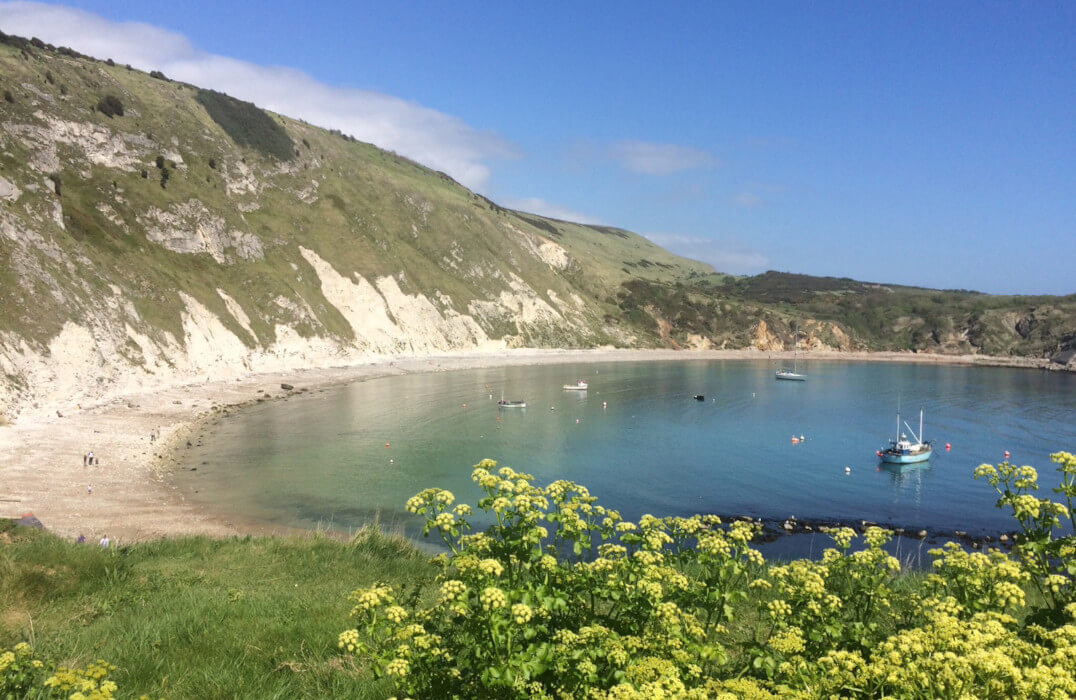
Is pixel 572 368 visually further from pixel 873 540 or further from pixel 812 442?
pixel 873 540

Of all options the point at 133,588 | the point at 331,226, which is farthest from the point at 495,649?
the point at 331,226

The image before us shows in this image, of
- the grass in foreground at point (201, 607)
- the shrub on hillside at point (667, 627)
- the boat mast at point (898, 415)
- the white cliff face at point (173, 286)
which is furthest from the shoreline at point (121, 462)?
the boat mast at point (898, 415)

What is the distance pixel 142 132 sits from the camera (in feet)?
322

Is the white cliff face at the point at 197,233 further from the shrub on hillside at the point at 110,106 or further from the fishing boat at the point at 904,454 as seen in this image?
the fishing boat at the point at 904,454

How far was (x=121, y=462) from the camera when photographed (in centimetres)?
4366

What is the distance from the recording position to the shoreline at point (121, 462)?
32.3 meters

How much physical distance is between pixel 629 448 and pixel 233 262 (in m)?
70.5

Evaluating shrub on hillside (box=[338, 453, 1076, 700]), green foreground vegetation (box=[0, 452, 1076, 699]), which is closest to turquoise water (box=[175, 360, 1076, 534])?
green foreground vegetation (box=[0, 452, 1076, 699])

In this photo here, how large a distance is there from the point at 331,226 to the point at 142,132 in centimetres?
3420

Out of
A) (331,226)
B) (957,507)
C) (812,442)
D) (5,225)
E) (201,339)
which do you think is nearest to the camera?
(957,507)

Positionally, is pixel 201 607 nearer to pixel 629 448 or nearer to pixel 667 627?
pixel 667 627

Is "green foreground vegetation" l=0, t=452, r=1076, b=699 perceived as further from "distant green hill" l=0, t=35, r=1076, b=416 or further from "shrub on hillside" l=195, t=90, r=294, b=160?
"shrub on hillside" l=195, t=90, r=294, b=160

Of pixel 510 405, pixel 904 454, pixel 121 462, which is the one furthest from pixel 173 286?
pixel 904 454

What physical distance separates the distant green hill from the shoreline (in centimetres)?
382
